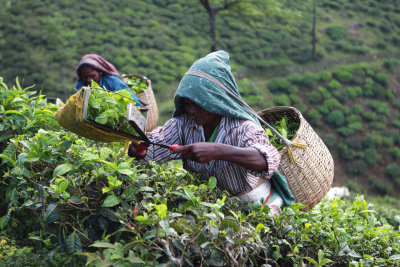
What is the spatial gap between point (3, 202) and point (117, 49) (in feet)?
35.6

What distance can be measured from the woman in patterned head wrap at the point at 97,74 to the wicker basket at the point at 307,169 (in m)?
2.24

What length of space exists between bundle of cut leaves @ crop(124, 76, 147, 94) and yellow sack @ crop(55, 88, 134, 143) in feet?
9.59

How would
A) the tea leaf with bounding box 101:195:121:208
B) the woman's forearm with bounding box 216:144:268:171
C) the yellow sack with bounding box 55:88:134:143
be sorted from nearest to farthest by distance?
the tea leaf with bounding box 101:195:121:208, the yellow sack with bounding box 55:88:134:143, the woman's forearm with bounding box 216:144:268:171

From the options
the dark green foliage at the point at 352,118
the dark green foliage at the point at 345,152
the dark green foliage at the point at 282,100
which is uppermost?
the dark green foliage at the point at 282,100

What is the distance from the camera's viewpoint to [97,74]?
442cm

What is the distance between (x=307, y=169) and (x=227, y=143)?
1.80 feet

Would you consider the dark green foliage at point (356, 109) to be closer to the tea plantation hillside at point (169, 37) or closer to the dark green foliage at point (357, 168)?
the dark green foliage at point (357, 168)

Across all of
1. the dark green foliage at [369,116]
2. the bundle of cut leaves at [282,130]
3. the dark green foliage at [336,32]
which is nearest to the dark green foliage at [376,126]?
→ the dark green foliage at [369,116]

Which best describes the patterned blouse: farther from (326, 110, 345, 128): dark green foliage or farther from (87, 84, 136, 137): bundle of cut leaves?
(326, 110, 345, 128): dark green foliage

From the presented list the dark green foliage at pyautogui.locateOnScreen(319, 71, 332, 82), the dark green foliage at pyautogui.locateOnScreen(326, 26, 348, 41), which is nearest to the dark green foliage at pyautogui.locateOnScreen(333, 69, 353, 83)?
the dark green foliage at pyautogui.locateOnScreen(319, 71, 332, 82)

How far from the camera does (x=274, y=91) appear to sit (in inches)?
505

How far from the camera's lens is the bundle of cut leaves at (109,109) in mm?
2033

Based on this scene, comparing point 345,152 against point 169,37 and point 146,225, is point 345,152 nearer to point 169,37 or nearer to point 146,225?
point 169,37

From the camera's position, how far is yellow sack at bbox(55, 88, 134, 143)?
1.97m
